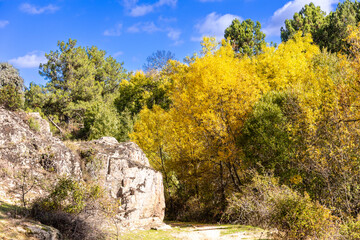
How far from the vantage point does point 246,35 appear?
3847cm

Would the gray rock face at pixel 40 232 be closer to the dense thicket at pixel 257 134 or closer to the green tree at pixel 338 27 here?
the dense thicket at pixel 257 134

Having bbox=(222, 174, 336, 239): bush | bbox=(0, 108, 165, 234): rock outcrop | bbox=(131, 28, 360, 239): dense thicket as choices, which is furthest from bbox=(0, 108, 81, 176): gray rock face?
bbox=(131, 28, 360, 239): dense thicket

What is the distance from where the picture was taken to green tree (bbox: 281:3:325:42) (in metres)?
39.1

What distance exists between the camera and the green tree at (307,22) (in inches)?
1539

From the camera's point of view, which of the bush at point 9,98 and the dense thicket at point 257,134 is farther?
the bush at point 9,98

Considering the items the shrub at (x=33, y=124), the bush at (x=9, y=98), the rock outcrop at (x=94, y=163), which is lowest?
the rock outcrop at (x=94, y=163)

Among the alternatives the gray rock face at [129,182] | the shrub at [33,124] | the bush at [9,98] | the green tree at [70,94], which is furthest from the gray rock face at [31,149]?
the green tree at [70,94]

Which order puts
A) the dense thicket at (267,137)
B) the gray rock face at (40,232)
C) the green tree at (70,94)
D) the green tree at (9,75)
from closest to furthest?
the gray rock face at (40,232) → the dense thicket at (267,137) → the green tree at (9,75) → the green tree at (70,94)

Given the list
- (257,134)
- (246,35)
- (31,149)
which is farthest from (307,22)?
(31,149)

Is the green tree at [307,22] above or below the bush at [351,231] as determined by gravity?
above

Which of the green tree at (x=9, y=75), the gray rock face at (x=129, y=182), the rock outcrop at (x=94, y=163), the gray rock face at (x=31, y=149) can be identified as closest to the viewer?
the gray rock face at (x=31, y=149)

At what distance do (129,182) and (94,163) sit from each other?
177 cm

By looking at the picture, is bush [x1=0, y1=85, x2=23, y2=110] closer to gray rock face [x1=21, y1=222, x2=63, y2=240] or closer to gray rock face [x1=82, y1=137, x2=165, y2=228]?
gray rock face [x1=82, y1=137, x2=165, y2=228]

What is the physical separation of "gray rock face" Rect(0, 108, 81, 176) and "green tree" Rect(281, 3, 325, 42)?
36.4 meters
